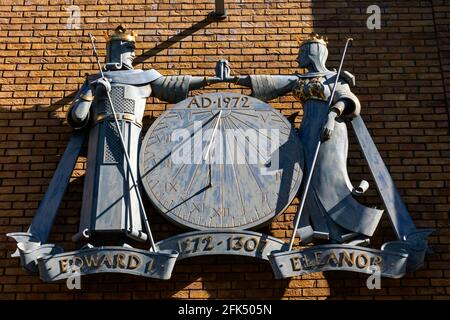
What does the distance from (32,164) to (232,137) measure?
5.35 feet

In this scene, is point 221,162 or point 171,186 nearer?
point 171,186

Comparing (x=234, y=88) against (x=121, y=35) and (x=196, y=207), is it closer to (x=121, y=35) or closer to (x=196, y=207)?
(x=121, y=35)

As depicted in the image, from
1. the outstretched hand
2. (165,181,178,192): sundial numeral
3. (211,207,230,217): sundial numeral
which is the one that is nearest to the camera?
(211,207,230,217): sundial numeral

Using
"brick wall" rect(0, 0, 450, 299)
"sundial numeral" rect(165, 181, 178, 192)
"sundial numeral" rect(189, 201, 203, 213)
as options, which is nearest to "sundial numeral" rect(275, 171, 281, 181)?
"brick wall" rect(0, 0, 450, 299)

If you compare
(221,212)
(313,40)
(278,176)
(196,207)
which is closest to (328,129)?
(278,176)

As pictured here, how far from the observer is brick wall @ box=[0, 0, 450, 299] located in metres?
6.94

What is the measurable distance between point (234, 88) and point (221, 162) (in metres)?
0.97

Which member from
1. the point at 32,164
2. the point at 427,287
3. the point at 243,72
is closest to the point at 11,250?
the point at 32,164

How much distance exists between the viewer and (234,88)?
25.6 feet

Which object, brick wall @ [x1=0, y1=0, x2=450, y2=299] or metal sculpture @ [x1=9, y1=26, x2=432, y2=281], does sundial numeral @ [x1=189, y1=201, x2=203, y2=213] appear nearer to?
metal sculpture @ [x1=9, y1=26, x2=432, y2=281]

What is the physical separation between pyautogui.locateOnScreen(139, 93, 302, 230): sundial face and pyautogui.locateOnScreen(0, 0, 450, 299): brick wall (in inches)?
13.9

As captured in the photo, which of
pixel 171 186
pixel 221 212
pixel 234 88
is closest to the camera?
pixel 221 212

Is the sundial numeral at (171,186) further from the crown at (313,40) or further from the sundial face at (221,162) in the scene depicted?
the crown at (313,40)
